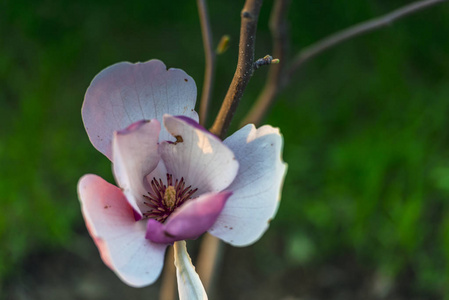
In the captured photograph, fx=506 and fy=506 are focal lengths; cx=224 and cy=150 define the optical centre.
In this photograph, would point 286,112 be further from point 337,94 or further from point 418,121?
point 418,121

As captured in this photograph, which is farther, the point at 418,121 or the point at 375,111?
the point at 375,111

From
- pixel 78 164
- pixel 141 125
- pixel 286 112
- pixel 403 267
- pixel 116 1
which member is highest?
pixel 116 1

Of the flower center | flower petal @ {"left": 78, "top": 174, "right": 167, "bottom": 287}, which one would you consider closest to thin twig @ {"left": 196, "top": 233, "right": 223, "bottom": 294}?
the flower center

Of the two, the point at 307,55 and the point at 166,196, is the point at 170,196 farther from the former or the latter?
the point at 307,55

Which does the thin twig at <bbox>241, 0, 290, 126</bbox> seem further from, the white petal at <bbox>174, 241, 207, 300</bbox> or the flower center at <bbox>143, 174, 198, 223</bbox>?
the white petal at <bbox>174, 241, 207, 300</bbox>

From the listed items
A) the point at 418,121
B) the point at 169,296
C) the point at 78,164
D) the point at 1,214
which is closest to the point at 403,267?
the point at 418,121

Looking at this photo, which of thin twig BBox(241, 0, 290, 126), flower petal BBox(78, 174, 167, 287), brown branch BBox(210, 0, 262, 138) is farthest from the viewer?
thin twig BBox(241, 0, 290, 126)

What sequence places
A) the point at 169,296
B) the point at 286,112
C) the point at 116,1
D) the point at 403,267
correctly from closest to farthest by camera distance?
the point at 169,296 → the point at 403,267 → the point at 286,112 → the point at 116,1
